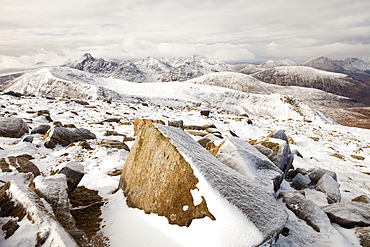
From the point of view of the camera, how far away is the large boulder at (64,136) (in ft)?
27.3

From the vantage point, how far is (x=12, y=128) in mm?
9172

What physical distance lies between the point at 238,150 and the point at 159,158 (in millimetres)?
2902

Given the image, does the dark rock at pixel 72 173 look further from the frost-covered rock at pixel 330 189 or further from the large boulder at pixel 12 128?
the frost-covered rock at pixel 330 189

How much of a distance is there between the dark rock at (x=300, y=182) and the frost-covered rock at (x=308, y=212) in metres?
2.20

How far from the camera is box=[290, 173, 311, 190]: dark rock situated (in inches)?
280

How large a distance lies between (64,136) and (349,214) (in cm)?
1045

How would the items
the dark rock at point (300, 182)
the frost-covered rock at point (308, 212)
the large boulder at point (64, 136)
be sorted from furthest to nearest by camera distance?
the large boulder at point (64, 136), the dark rock at point (300, 182), the frost-covered rock at point (308, 212)

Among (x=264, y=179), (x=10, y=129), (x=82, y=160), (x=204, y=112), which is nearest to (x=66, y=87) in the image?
(x=204, y=112)

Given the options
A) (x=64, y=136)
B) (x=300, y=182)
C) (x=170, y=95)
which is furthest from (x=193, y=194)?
(x=170, y=95)

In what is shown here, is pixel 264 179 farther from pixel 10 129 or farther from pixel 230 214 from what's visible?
pixel 10 129

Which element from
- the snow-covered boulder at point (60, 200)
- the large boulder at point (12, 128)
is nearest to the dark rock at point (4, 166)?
the snow-covered boulder at point (60, 200)

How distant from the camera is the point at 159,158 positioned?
4.31 meters

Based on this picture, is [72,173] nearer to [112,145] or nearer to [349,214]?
[112,145]

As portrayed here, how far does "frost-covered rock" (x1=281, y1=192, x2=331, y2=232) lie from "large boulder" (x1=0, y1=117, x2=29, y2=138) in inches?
456
